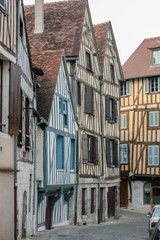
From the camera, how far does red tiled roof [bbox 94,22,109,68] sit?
84.1 ft

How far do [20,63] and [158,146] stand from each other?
63.1 feet

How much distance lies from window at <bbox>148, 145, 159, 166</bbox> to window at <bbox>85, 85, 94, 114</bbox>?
29.5 feet

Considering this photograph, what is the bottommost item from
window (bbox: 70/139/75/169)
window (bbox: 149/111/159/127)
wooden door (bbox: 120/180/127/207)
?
wooden door (bbox: 120/180/127/207)

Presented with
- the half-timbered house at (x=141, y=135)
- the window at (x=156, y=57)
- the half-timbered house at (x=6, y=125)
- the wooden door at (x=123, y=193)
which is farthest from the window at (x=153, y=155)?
the half-timbered house at (x=6, y=125)

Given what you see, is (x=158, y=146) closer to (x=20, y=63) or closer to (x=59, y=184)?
(x=59, y=184)

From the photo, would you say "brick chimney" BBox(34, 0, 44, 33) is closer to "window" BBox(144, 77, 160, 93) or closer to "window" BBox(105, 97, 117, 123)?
"window" BBox(105, 97, 117, 123)

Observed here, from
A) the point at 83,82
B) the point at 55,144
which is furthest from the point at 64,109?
the point at 83,82

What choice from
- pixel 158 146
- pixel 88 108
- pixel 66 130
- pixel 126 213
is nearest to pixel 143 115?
pixel 158 146

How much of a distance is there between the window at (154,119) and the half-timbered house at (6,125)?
66.7 ft

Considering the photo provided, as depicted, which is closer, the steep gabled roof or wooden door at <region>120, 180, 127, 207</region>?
the steep gabled roof

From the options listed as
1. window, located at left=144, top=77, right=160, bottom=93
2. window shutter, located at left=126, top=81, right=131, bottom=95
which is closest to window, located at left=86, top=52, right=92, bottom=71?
window, located at left=144, top=77, right=160, bottom=93

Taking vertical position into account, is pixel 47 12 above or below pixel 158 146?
above

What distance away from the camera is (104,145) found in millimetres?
25094

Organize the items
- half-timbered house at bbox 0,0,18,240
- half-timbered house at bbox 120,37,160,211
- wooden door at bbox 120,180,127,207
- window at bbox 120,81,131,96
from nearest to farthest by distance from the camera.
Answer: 1. half-timbered house at bbox 0,0,18,240
2. half-timbered house at bbox 120,37,160,211
3. wooden door at bbox 120,180,127,207
4. window at bbox 120,81,131,96
